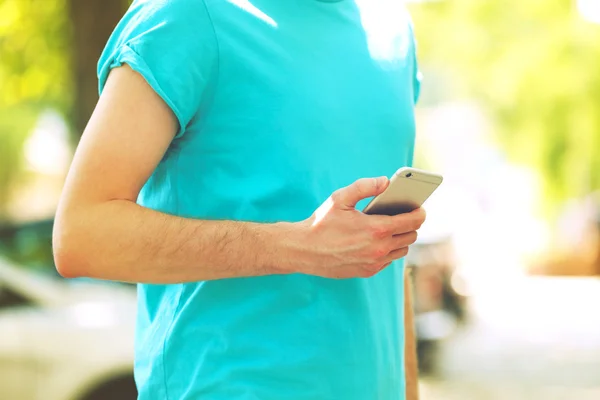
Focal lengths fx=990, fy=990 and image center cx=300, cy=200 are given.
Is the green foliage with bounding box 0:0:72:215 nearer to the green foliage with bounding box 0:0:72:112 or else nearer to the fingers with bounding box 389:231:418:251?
the green foliage with bounding box 0:0:72:112

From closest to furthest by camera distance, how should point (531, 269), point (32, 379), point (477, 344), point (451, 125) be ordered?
point (32, 379)
point (477, 344)
point (531, 269)
point (451, 125)

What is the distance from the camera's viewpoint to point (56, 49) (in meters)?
11.6

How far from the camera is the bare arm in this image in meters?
1.58

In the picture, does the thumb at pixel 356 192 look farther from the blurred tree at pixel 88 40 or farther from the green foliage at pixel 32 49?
the green foliage at pixel 32 49

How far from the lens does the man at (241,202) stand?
1592 millimetres

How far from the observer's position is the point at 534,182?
22.1 metres

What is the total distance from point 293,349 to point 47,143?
3983 cm

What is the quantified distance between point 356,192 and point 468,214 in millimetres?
16004

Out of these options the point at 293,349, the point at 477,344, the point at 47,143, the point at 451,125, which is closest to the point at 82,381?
the point at 293,349

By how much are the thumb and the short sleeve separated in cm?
29

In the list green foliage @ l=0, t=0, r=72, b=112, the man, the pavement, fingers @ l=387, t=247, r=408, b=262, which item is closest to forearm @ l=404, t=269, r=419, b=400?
the man

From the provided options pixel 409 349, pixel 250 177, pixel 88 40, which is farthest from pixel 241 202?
pixel 88 40

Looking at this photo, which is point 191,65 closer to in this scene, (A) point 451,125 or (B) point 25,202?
(A) point 451,125

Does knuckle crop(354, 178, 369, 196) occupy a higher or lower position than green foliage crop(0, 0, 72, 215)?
lower
